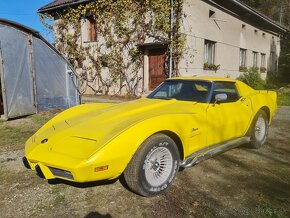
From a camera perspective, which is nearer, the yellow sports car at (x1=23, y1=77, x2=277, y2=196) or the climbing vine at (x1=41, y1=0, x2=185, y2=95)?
the yellow sports car at (x1=23, y1=77, x2=277, y2=196)

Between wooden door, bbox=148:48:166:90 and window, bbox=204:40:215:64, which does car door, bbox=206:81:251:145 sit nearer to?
wooden door, bbox=148:48:166:90

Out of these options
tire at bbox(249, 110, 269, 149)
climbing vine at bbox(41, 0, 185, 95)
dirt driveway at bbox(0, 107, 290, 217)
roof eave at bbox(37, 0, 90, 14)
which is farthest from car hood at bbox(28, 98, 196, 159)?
roof eave at bbox(37, 0, 90, 14)

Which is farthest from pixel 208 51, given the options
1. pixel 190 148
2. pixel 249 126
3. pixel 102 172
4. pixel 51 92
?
pixel 102 172

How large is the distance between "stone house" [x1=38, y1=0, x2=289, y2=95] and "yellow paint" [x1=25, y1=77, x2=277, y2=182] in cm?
895

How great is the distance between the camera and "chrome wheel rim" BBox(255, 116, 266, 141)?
552 centimetres

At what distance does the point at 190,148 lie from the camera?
3920mm

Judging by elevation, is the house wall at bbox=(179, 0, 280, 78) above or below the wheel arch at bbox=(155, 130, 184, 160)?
above

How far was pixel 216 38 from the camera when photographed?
613 inches

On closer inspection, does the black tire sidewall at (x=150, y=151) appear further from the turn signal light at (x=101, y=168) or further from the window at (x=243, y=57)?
the window at (x=243, y=57)

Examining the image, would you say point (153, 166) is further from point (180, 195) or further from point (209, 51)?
point (209, 51)

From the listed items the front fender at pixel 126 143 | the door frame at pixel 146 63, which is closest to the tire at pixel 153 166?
the front fender at pixel 126 143

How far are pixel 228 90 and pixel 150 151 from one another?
7.75 ft

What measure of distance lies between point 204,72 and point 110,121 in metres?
11.8

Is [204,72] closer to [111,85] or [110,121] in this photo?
[111,85]
